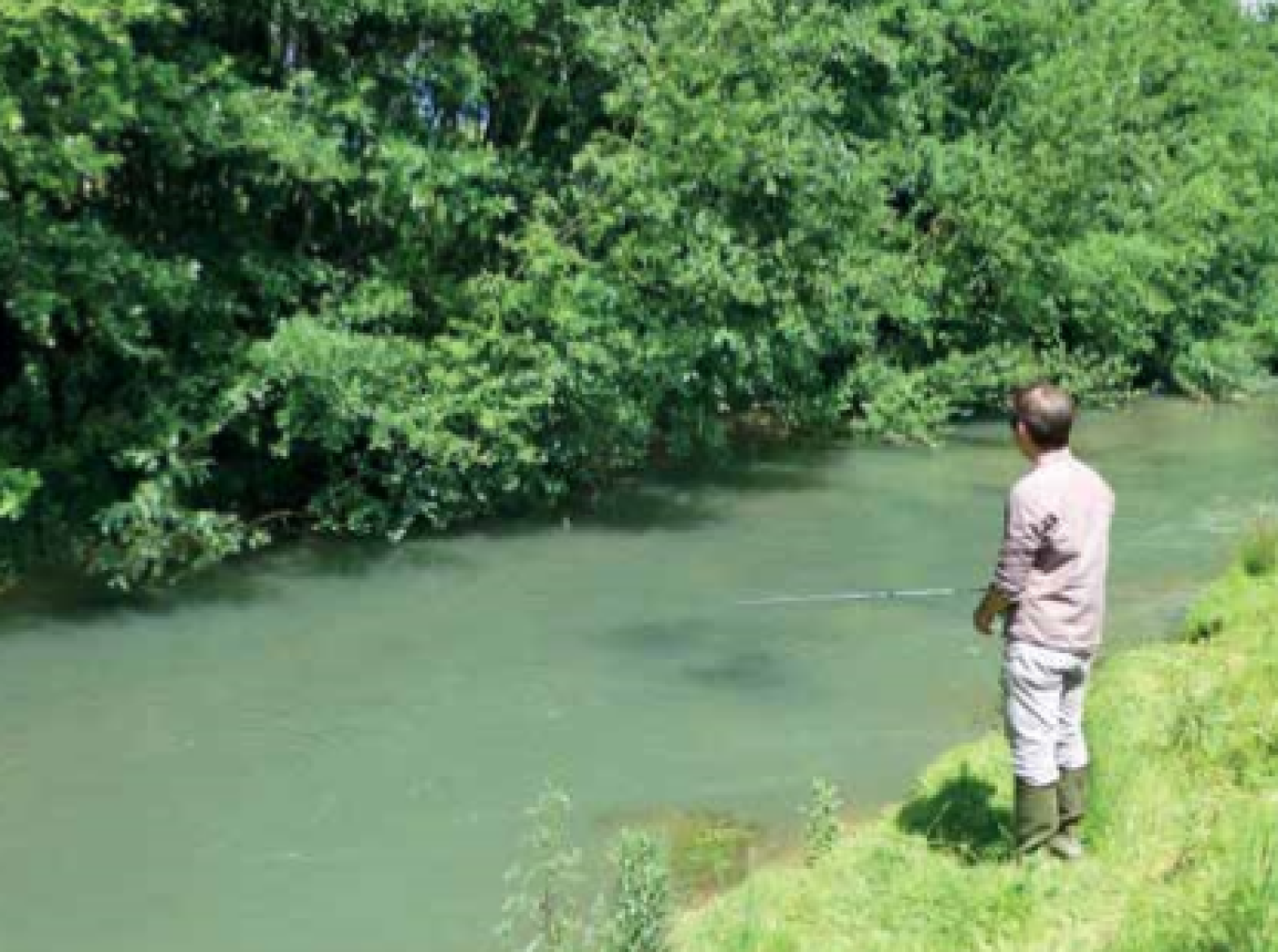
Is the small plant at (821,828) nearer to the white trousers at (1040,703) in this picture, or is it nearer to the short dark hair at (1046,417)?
the white trousers at (1040,703)

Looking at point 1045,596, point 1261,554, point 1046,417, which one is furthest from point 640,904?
point 1261,554

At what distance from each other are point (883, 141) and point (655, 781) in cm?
1636

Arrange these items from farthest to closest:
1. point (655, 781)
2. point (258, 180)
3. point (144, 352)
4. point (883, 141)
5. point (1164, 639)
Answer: point (883, 141)
point (258, 180)
point (144, 352)
point (1164, 639)
point (655, 781)

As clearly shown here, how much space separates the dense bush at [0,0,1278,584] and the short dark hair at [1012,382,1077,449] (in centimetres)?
781

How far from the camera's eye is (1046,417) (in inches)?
241

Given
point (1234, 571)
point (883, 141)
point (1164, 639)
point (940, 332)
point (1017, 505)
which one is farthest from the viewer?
point (940, 332)

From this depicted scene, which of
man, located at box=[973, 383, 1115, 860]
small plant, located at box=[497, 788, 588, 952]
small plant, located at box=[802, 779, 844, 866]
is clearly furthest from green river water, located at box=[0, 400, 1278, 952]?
man, located at box=[973, 383, 1115, 860]

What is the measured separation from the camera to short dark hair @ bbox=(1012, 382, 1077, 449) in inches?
241

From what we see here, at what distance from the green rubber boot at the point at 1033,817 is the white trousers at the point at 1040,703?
2.0 inches

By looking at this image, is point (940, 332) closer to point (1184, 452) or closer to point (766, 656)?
point (1184, 452)

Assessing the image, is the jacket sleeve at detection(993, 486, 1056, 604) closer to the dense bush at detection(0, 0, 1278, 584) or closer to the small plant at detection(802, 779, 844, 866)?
the small plant at detection(802, 779, 844, 866)

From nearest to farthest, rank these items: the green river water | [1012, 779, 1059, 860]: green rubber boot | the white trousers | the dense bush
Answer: the white trousers < [1012, 779, 1059, 860]: green rubber boot < the green river water < the dense bush

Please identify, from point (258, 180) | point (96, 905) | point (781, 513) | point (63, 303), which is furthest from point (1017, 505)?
point (781, 513)

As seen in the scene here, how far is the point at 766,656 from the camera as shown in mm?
12555
